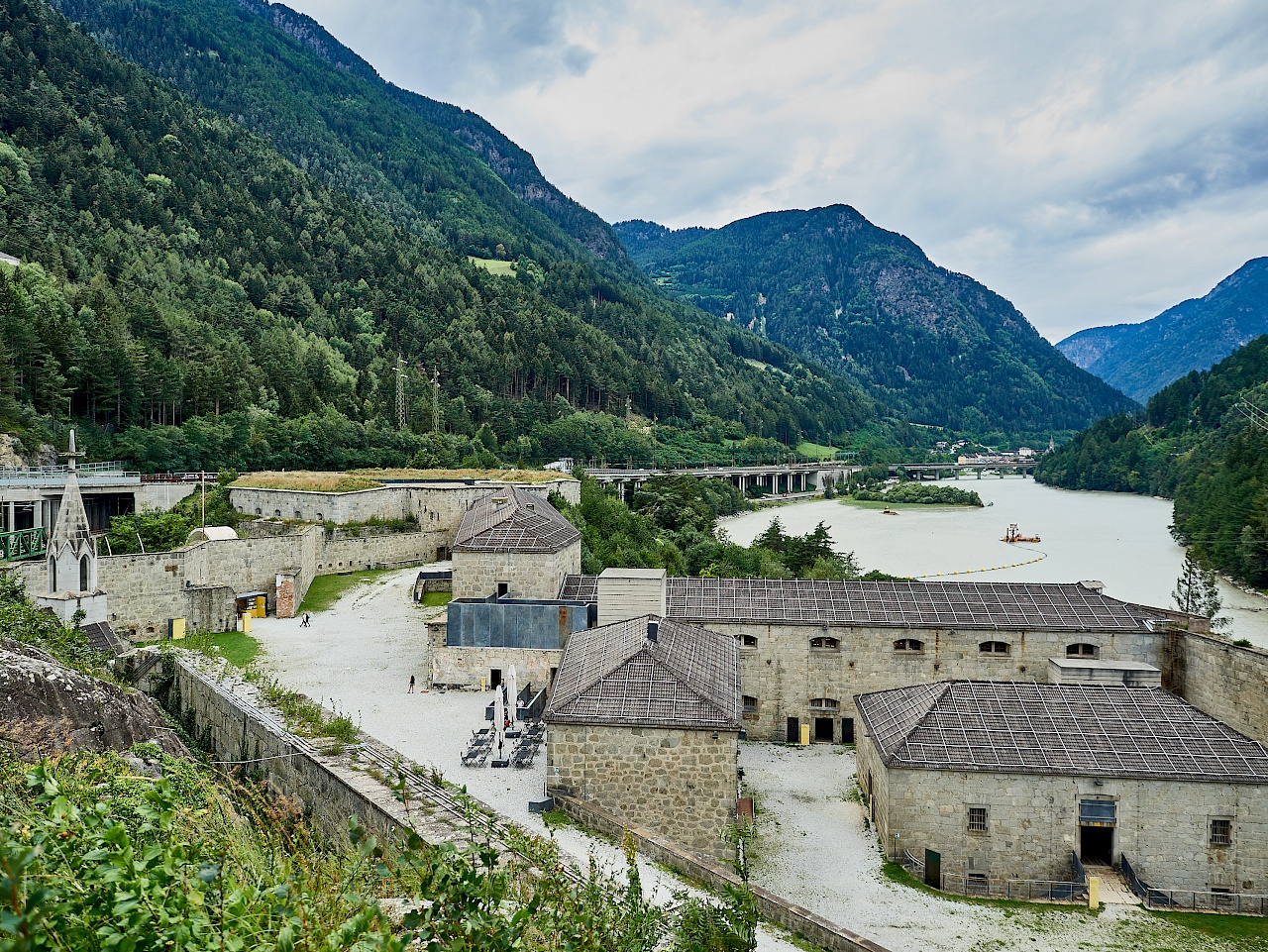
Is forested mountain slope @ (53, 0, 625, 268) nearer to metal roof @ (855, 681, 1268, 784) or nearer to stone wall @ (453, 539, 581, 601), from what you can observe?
stone wall @ (453, 539, 581, 601)

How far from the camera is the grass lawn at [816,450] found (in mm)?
129625

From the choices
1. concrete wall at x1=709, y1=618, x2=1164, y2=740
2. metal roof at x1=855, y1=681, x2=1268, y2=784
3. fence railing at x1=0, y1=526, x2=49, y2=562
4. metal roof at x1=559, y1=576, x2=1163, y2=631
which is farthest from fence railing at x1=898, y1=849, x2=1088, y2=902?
fence railing at x1=0, y1=526, x2=49, y2=562

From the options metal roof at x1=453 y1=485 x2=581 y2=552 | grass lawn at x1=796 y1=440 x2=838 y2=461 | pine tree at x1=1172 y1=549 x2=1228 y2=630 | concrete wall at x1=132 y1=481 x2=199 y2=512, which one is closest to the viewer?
metal roof at x1=453 y1=485 x2=581 y2=552

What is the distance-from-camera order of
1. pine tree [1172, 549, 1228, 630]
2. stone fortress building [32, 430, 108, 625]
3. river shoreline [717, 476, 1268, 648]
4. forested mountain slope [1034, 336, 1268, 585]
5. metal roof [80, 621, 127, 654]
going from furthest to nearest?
forested mountain slope [1034, 336, 1268, 585], river shoreline [717, 476, 1268, 648], pine tree [1172, 549, 1228, 630], stone fortress building [32, 430, 108, 625], metal roof [80, 621, 127, 654]

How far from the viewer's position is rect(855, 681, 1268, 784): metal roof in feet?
47.7

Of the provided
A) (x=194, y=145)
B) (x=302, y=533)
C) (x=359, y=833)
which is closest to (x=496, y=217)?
(x=194, y=145)

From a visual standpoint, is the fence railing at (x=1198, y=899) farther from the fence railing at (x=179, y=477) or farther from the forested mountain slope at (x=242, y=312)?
the forested mountain slope at (x=242, y=312)

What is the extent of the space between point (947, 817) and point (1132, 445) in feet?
391

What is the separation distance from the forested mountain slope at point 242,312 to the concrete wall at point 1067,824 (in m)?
44.7

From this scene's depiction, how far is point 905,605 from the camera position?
21328 mm

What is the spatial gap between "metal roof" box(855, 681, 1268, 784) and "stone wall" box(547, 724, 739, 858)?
11.2 feet

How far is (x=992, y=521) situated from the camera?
8300 cm

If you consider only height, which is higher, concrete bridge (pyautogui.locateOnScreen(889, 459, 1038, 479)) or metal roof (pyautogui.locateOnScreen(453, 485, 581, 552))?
concrete bridge (pyautogui.locateOnScreen(889, 459, 1038, 479))

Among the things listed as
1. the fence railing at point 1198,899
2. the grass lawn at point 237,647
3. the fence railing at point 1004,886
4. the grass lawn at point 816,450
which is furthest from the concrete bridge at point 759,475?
the fence railing at point 1198,899
